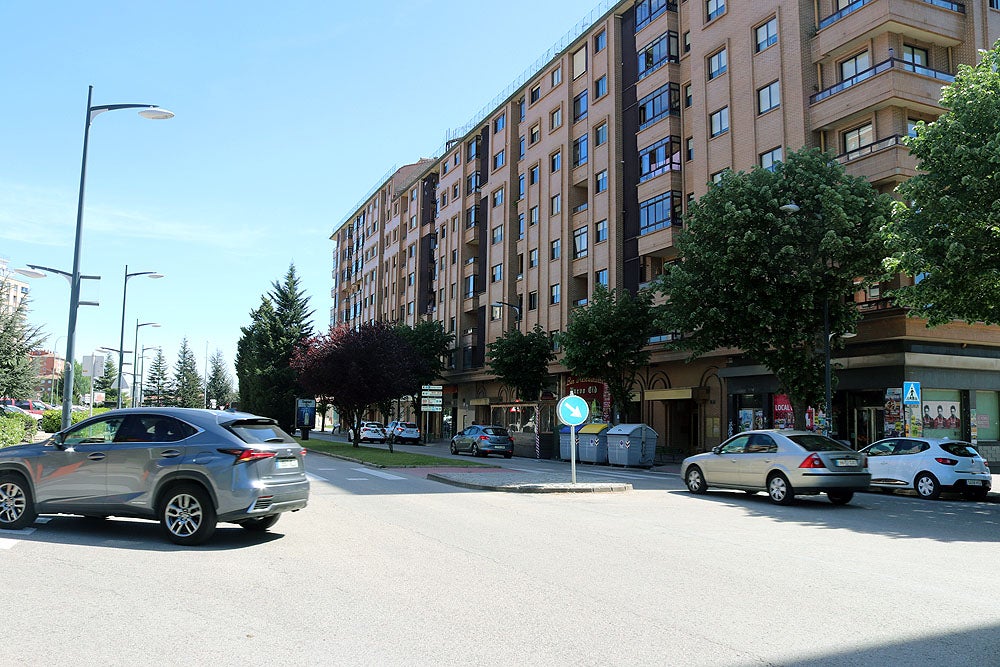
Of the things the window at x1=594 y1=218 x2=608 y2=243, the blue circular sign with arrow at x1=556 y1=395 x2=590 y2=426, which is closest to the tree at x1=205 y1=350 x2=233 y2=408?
the window at x1=594 y1=218 x2=608 y2=243

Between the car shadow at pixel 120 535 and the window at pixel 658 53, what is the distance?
33.7 m

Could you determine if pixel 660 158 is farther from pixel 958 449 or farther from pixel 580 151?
pixel 958 449

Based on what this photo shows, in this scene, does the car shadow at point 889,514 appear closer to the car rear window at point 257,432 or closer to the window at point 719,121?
the car rear window at point 257,432

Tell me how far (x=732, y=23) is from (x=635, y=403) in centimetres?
1821

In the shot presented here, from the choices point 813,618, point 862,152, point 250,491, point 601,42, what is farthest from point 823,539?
point 601,42

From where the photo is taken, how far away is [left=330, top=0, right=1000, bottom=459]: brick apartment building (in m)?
27.1

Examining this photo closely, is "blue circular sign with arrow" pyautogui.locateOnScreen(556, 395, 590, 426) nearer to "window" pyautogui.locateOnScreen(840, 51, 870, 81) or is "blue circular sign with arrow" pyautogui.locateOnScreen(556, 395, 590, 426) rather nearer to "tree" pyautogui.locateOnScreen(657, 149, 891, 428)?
"tree" pyautogui.locateOnScreen(657, 149, 891, 428)

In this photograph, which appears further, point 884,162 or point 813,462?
point 884,162

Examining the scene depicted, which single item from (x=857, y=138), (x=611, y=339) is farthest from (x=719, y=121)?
(x=611, y=339)

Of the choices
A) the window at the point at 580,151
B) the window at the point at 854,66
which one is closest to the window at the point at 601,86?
the window at the point at 580,151

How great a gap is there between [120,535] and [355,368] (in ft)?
A: 95.3

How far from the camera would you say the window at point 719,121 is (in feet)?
111

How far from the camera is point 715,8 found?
35219 mm

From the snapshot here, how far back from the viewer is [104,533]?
31.3 feet
